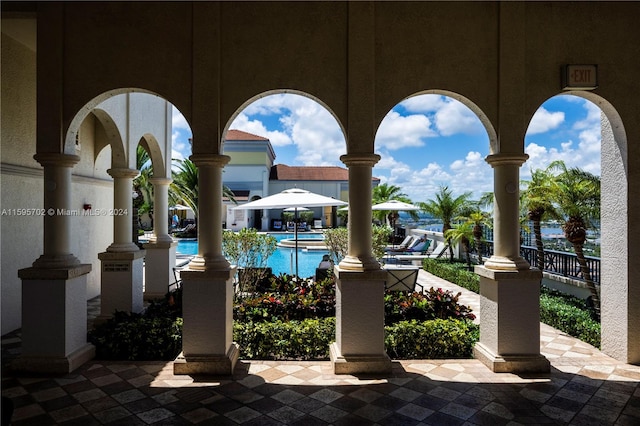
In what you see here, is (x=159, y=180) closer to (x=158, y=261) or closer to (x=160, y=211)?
(x=160, y=211)

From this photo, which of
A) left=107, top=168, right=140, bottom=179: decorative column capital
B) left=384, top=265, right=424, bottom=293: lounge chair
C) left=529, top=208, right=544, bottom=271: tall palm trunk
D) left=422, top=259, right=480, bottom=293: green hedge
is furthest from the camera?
left=422, top=259, right=480, bottom=293: green hedge

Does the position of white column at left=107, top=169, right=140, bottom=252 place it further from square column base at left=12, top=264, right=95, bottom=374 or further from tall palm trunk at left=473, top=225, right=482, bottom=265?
tall palm trunk at left=473, top=225, right=482, bottom=265

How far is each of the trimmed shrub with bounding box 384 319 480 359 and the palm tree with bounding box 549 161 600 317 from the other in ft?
10.8

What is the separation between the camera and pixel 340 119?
527 cm

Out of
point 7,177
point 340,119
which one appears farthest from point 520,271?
point 7,177

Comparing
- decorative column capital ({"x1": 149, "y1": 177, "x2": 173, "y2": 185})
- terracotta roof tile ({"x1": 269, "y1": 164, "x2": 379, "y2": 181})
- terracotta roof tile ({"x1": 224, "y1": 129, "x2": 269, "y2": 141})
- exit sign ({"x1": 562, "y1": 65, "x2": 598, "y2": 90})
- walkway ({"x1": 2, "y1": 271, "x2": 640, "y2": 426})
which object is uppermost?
terracotta roof tile ({"x1": 224, "y1": 129, "x2": 269, "y2": 141})

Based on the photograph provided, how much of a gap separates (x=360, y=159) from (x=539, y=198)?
5965mm

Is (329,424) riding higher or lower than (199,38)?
lower

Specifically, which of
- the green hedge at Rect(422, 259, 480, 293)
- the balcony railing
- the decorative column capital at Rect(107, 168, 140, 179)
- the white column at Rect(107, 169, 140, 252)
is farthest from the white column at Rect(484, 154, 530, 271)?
the decorative column capital at Rect(107, 168, 140, 179)

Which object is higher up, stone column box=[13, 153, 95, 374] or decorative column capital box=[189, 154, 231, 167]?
decorative column capital box=[189, 154, 231, 167]

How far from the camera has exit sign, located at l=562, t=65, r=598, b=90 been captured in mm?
5160

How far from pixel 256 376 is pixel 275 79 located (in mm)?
3927

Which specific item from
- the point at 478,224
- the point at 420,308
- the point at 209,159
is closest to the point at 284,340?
the point at 420,308

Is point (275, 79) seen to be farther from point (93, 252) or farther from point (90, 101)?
point (93, 252)
